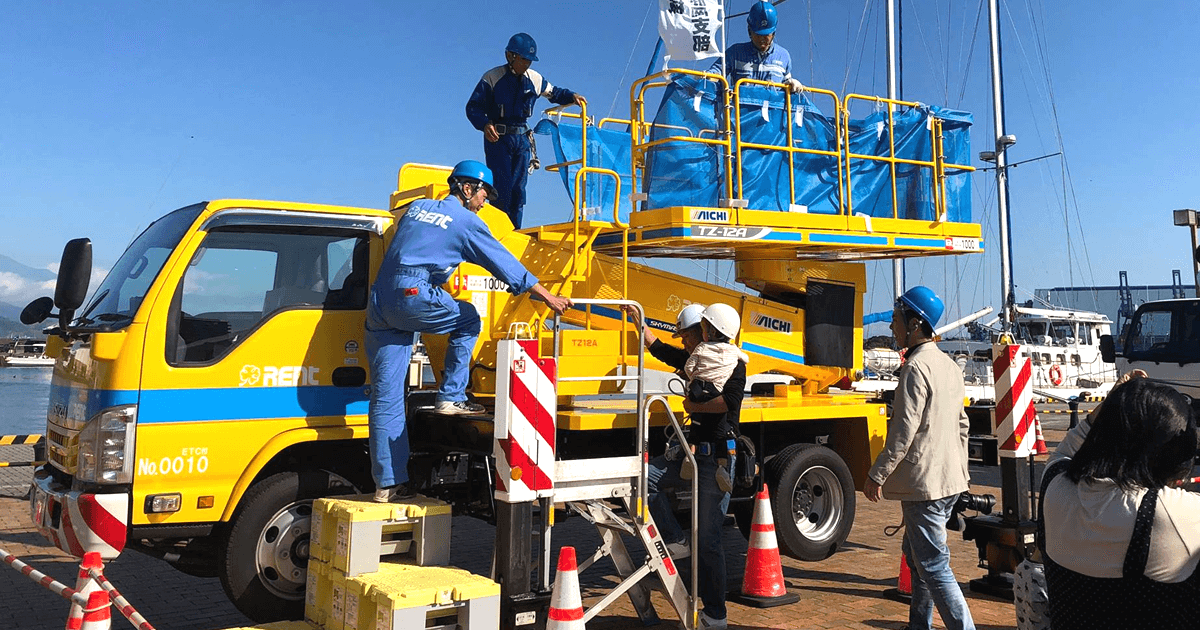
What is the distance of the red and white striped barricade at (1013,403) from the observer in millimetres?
7012

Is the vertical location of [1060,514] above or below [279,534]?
above

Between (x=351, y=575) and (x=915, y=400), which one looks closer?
(x=351, y=575)

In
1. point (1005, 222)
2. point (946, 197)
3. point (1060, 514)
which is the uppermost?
point (1005, 222)

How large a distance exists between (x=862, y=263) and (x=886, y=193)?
2.57 ft

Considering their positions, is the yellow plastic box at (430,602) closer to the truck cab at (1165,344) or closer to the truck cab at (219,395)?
the truck cab at (219,395)

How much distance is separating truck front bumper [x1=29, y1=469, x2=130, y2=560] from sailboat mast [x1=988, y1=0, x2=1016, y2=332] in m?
24.0

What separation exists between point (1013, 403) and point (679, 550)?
110 inches

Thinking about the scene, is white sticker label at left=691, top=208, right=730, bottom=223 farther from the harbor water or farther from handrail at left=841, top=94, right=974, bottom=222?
the harbor water

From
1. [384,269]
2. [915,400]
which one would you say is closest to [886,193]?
[915,400]

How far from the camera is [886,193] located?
8.31 metres

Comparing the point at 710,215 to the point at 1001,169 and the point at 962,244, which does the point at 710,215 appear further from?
the point at 1001,169

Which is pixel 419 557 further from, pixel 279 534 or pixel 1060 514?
pixel 1060 514

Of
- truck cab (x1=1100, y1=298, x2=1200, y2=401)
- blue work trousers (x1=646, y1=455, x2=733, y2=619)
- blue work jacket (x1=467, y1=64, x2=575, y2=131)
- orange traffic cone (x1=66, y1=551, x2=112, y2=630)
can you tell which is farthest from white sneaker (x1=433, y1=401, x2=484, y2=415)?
truck cab (x1=1100, y1=298, x2=1200, y2=401)

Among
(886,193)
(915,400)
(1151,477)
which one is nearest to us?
(1151,477)
